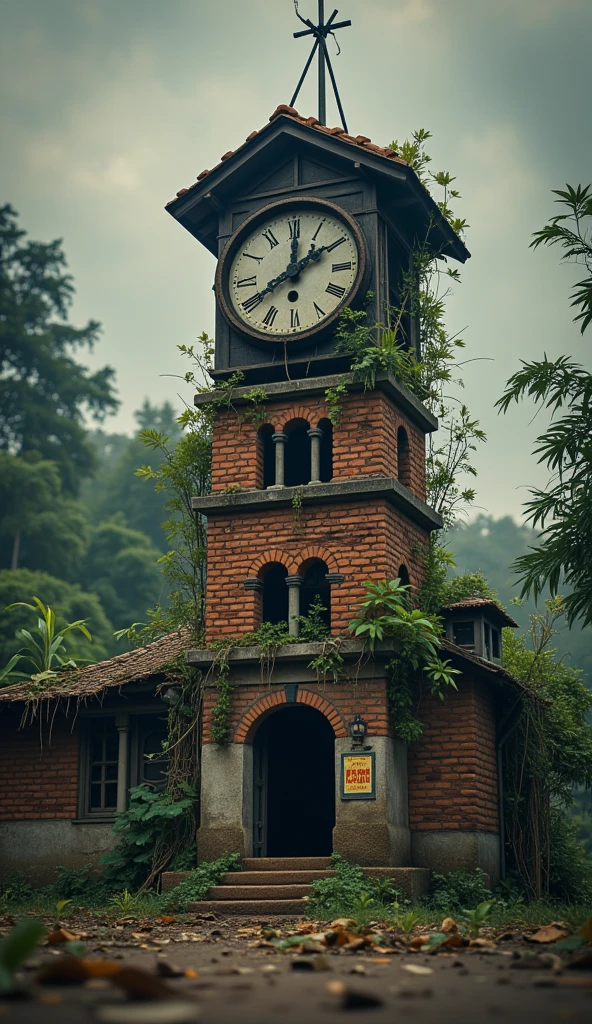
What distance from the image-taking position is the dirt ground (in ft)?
15.1

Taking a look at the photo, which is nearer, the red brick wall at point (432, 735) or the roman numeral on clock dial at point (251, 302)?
the red brick wall at point (432, 735)

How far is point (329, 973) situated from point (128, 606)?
1433 inches

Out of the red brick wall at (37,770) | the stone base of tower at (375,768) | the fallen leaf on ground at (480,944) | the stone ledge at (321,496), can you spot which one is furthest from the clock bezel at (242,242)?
the fallen leaf on ground at (480,944)

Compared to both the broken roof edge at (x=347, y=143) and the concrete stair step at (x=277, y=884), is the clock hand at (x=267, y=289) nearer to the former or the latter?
the broken roof edge at (x=347, y=143)

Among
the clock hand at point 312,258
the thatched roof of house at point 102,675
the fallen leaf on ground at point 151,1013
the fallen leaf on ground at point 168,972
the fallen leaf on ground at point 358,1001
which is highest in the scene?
the clock hand at point 312,258

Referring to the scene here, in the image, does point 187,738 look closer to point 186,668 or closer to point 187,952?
point 186,668

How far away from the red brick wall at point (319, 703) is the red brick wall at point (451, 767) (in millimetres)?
1255

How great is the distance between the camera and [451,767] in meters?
15.6

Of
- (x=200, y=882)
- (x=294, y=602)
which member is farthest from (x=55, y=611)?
(x=200, y=882)

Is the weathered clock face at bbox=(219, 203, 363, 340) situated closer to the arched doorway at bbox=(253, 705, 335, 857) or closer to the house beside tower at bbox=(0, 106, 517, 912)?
the house beside tower at bbox=(0, 106, 517, 912)

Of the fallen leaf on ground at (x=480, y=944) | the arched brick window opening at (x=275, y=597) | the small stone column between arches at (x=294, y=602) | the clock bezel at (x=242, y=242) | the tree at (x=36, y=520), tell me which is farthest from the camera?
the tree at (x=36, y=520)

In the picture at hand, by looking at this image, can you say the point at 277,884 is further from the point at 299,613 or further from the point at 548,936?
the point at 548,936

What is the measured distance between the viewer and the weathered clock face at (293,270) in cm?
1659

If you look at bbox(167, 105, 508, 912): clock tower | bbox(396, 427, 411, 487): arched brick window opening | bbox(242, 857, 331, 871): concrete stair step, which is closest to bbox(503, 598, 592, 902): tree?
bbox(167, 105, 508, 912): clock tower
